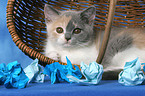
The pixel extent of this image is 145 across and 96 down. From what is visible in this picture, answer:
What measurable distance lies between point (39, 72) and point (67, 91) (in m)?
0.37

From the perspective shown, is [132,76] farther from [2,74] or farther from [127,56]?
[2,74]

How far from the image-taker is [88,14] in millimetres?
1178

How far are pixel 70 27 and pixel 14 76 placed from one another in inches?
20.2

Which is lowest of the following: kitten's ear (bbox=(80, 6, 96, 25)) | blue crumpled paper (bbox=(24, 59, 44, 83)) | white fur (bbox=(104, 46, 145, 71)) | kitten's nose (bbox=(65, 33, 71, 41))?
blue crumpled paper (bbox=(24, 59, 44, 83))

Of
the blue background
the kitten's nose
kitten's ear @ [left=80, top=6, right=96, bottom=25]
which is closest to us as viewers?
the kitten's nose

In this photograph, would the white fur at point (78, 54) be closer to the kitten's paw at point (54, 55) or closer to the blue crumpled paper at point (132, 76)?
the kitten's paw at point (54, 55)

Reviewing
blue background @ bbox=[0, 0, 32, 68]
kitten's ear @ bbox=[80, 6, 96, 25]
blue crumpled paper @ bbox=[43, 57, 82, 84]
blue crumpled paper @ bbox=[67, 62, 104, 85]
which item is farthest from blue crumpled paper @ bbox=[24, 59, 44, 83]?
blue background @ bbox=[0, 0, 32, 68]

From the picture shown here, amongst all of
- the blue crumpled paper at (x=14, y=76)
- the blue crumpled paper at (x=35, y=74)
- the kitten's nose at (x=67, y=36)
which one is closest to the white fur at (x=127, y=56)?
the kitten's nose at (x=67, y=36)

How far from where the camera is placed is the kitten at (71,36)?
3.55 feet

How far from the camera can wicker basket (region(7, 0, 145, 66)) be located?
44.0 inches

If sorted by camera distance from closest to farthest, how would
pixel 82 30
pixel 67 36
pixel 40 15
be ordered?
pixel 67 36 < pixel 82 30 < pixel 40 15

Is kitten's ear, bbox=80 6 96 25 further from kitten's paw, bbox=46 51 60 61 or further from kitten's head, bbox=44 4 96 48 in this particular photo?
kitten's paw, bbox=46 51 60 61

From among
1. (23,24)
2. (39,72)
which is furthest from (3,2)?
(39,72)

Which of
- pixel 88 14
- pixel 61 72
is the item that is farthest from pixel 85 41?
pixel 61 72
